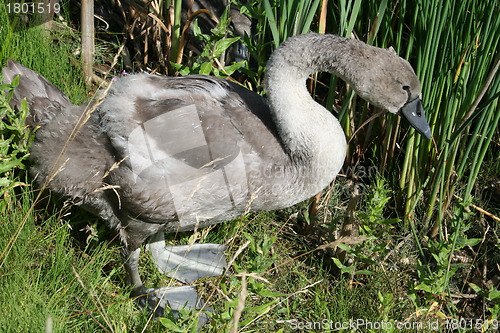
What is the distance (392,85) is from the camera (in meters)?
2.83

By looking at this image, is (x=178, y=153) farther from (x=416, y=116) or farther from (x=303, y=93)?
(x=416, y=116)

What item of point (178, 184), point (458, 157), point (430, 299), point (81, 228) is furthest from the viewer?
point (458, 157)

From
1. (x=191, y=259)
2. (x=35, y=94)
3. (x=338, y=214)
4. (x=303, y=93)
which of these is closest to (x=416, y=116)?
(x=303, y=93)

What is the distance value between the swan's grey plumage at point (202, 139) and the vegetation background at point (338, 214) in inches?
6.8

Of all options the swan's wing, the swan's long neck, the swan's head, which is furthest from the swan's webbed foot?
the swan's head

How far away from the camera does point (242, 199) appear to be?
9.45 ft

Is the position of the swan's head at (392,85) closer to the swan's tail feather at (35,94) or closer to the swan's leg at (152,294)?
the swan's leg at (152,294)

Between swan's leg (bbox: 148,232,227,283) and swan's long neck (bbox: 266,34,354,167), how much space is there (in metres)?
0.84

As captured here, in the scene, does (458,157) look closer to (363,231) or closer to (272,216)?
(363,231)

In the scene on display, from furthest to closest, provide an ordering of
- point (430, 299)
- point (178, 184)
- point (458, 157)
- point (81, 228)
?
point (458, 157) → point (81, 228) → point (430, 299) → point (178, 184)

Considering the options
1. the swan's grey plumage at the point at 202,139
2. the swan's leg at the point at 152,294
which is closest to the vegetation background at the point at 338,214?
the swan's leg at the point at 152,294

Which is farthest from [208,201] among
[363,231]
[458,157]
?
[458,157]

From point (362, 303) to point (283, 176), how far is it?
798mm

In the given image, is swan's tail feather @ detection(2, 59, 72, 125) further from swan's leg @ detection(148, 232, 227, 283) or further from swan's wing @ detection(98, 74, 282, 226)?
swan's leg @ detection(148, 232, 227, 283)
